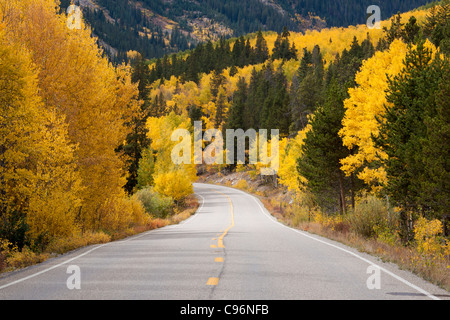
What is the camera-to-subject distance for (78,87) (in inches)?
667

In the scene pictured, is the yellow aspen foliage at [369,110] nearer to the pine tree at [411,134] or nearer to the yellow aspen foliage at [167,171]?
the pine tree at [411,134]

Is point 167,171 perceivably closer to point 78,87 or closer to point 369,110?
point 369,110

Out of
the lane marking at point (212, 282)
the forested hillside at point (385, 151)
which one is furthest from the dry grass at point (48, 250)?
the forested hillside at point (385, 151)

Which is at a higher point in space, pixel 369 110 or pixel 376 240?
pixel 369 110

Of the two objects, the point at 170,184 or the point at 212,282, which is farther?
the point at 170,184

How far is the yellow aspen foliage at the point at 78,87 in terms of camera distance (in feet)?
50.4

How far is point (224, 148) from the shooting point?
3986 inches

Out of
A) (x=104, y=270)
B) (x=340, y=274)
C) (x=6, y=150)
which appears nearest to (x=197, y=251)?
(x=104, y=270)

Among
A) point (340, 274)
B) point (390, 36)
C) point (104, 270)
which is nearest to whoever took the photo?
point (340, 274)

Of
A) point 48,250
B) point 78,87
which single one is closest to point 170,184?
point 78,87

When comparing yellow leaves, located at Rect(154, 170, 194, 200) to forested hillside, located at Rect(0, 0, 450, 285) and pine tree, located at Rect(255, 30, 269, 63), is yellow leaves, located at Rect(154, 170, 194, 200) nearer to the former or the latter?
forested hillside, located at Rect(0, 0, 450, 285)

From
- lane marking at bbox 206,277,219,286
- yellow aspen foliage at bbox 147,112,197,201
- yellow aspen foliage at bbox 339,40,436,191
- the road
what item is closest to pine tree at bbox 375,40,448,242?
yellow aspen foliage at bbox 339,40,436,191
